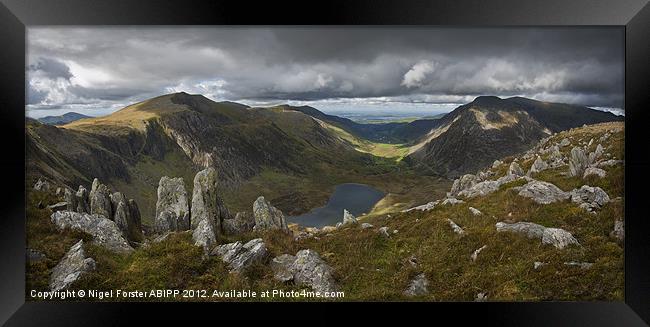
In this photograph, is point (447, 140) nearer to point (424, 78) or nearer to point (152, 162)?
point (424, 78)

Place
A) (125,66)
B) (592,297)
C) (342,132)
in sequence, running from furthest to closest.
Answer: (342,132)
(125,66)
(592,297)

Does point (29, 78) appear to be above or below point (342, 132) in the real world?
above

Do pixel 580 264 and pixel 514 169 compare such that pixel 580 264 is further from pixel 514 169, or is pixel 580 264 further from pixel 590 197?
pixel 514 169

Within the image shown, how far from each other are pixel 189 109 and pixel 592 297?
12278mm

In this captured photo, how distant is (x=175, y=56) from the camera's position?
1027cm

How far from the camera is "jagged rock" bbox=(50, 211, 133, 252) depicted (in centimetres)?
984

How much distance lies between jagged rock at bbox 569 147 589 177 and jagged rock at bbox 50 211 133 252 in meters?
12.7

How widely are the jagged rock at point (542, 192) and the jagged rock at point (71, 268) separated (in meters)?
12.1

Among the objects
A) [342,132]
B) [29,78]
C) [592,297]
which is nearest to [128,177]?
[29,78]

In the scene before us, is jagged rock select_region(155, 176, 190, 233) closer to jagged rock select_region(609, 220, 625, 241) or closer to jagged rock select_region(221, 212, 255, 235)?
jagged rock select_region(221, 212, 255, 235)

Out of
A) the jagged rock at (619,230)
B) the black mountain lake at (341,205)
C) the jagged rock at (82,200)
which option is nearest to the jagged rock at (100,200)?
the jagged rock at (82,200)

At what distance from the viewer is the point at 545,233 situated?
380 inches

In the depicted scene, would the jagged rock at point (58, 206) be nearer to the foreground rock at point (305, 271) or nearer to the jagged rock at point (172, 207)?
the jagged rock at point (172, 207)

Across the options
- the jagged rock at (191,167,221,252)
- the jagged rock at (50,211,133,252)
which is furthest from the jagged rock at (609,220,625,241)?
the jagged rock at (50,211,133,252)
